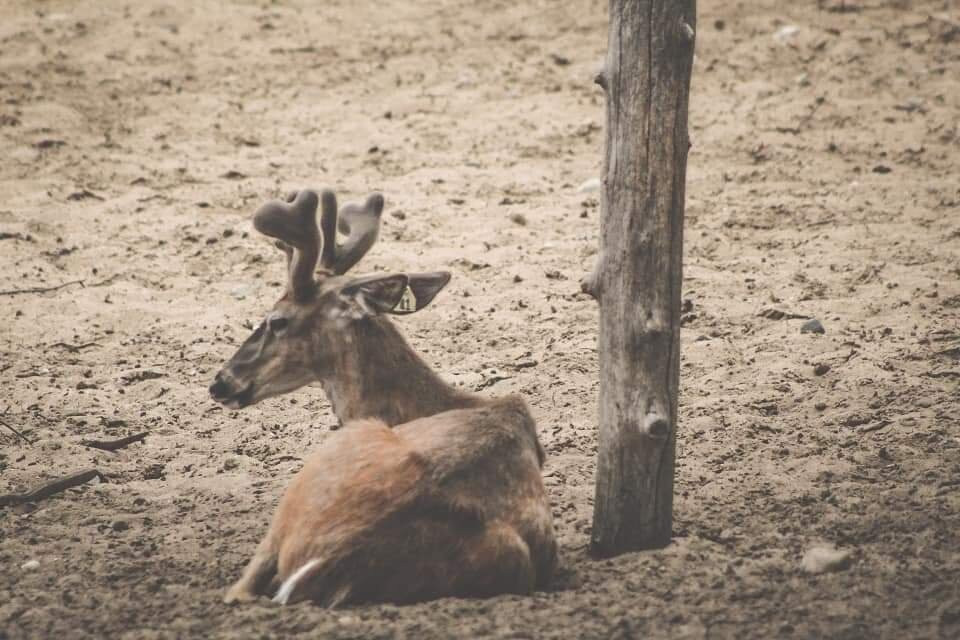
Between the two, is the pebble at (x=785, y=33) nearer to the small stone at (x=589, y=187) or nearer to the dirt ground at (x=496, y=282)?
the dirt ground at (x=496, y=282)

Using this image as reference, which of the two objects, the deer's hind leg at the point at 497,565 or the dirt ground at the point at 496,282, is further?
the dirt ground at the point at 496,282

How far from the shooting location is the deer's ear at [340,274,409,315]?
5.26 m

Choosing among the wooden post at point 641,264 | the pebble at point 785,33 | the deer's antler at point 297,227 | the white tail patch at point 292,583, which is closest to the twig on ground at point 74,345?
the deer's antler at point 297,227

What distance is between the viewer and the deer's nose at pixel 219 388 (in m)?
5.67

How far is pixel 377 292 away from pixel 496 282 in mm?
2961

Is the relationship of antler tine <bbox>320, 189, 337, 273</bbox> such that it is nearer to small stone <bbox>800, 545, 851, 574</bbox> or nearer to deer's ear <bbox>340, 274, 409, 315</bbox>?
deer's ear <bbox>340, 274, 409, 315</bbox>

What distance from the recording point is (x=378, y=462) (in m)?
4.45

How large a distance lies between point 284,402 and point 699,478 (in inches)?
98.8

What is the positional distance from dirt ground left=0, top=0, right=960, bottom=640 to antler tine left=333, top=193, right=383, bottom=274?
113cm

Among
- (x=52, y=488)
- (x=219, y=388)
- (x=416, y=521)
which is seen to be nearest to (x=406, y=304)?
(x=219, y=388)

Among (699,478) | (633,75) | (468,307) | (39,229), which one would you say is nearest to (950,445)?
(699,478)

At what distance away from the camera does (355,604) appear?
422cm

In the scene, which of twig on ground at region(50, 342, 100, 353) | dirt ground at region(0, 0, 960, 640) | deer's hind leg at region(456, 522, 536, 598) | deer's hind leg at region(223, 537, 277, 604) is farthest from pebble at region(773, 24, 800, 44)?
deer's hind leg at region(223, 537, 277, 604)

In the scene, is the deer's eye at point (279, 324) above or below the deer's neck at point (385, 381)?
above
